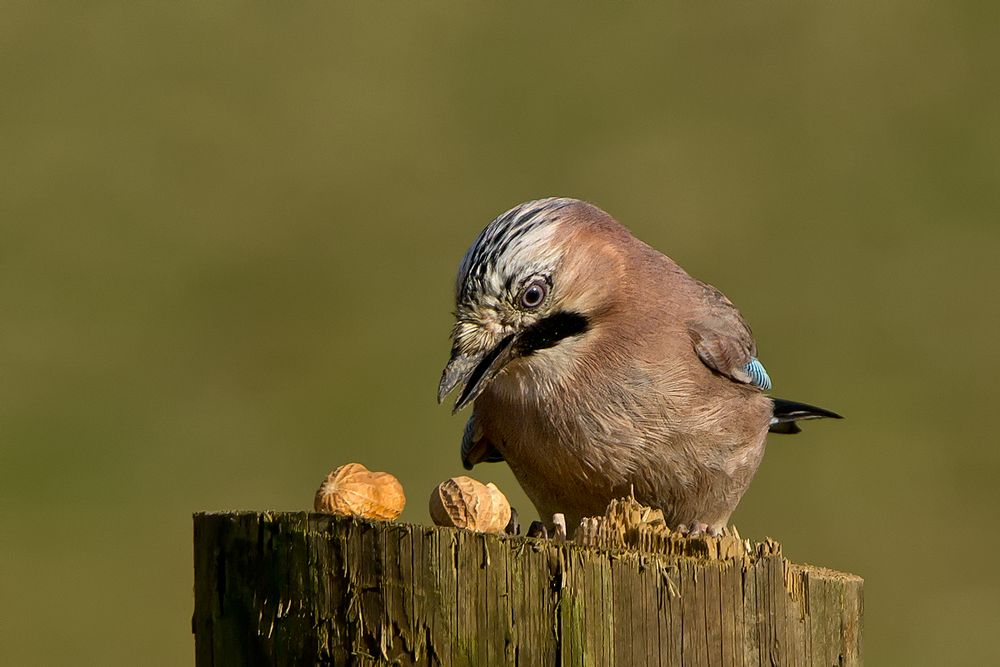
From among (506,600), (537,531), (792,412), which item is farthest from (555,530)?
(792,412)

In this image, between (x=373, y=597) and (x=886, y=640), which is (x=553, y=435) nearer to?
(x=373, y=597)

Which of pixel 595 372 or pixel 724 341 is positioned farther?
pixel 724 341

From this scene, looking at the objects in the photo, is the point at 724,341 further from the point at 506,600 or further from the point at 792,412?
the point at 506,600

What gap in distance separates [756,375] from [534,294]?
1313 millimetres

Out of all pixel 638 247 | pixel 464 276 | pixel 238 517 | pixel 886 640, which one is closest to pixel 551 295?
pixel 464 276

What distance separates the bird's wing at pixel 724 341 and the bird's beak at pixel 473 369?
37.3 inches

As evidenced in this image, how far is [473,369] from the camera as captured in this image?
4484 millimetres

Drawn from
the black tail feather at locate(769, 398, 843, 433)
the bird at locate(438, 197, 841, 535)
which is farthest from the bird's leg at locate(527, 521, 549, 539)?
the black tail feather at locate(769, 398, 843, 433)

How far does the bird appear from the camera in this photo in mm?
4480

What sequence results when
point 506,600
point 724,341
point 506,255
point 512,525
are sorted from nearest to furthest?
point 506,600, point 512,525, point 506,255, point 724,341

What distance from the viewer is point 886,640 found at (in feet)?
32.9

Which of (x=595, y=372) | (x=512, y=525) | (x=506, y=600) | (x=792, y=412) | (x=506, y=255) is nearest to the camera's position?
(x=506, y=600)

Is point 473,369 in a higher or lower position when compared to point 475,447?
higher

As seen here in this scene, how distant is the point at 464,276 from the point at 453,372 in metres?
0.29
